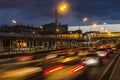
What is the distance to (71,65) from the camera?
704 inches

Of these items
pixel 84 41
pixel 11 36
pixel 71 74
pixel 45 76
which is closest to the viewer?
pixel 45 76

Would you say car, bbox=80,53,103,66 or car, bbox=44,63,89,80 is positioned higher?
car, bbox=80,53,103,66

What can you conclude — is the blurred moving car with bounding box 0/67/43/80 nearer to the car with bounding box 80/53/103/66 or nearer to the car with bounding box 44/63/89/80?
the car with bounding box 44/63/89/80

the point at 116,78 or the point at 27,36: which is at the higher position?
the point at 27,36

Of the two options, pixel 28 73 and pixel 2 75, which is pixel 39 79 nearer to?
pixel 28 73

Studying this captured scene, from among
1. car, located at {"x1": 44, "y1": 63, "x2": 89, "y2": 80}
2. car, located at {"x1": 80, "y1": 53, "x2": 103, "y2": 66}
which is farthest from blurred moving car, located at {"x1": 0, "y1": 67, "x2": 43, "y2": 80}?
car, located at {"x1": 80, "y1": 53, "x2": 103, "y2": 66}

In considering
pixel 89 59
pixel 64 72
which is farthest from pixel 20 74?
pixel 89 59

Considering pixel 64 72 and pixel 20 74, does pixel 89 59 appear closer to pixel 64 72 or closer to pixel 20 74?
pixel 64 72

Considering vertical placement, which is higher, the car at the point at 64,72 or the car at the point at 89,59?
the car at the point at 89,59

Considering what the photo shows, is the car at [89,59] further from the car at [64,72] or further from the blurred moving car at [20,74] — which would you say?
the blurred moving car at [20,74]

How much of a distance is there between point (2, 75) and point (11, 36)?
55.3 m

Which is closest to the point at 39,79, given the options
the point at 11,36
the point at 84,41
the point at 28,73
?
the point at 28,73

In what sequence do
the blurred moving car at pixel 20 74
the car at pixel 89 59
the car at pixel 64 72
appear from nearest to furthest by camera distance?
1. the blurred moving car at pixel 20 74
2. the car at pixel 64 72
3. the car at pixel 89 59

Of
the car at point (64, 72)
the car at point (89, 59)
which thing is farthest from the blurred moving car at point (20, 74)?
the car at point (89, 59)
